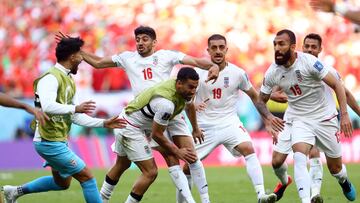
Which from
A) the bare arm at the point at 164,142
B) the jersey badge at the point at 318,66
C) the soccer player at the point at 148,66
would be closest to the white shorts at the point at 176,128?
the soccer player at the point at 148,66

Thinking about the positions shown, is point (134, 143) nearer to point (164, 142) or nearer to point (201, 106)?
point (164, 142)

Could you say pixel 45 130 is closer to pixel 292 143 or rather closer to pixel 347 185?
pixel 292 143

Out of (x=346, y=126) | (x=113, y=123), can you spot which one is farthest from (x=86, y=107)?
(x=346, y=126)

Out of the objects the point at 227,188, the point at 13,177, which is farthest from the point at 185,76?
the point at 13,177

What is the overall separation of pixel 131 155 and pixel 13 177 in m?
10.2

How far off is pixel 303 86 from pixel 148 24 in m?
19.3

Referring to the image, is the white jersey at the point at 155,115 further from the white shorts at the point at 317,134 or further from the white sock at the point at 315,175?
the white sock at the point at 315,175

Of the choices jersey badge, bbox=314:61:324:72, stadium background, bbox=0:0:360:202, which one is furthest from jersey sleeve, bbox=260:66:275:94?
stadium background, bbox=0:0:360:202

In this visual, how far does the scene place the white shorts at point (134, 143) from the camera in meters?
11.9

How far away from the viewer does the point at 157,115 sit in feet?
37.1

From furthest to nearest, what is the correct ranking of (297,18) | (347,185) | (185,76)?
(297,18) → (347,185) → (185,76)

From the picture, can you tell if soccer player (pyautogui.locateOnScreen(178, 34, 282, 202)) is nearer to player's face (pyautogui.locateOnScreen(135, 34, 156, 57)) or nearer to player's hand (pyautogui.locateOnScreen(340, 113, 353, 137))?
player's face (pyautogui.locateOnScreen(135, 34, 156, 57))

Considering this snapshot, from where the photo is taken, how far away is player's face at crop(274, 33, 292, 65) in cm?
1220

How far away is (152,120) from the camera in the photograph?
1201 centimetres
